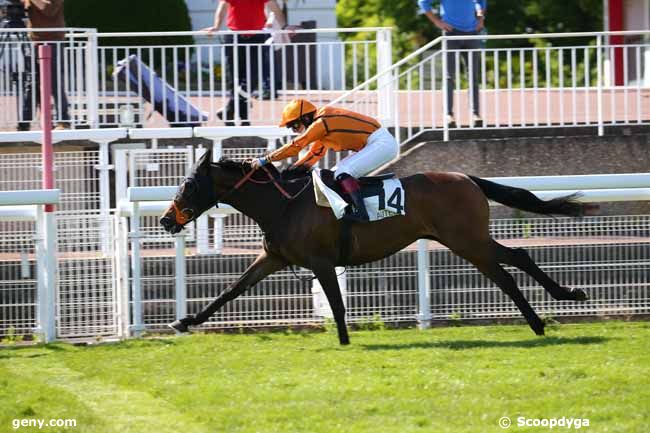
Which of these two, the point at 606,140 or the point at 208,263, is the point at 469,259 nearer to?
the point at 208,263

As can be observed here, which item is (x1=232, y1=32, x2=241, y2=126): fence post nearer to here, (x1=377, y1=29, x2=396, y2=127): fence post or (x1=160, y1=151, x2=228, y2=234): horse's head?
(x1=377, y1=29, x2=396, y2=127): fence post

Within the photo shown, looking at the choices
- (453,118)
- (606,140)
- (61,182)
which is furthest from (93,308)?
(606,140)

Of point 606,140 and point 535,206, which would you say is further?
point 606,140

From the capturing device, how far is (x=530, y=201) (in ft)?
35.8

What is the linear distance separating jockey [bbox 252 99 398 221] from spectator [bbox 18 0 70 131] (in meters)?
4.66

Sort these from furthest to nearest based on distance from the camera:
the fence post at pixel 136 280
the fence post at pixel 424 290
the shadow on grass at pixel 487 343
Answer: the fence post at pixel 424 290 → the fence post at pixel 136 280 → the shadow on grass at pixel 487 343

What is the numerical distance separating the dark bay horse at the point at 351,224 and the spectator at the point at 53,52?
438cm

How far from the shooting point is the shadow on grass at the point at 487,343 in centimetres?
1005

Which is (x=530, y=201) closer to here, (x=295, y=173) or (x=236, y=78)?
(x=295, y=173)

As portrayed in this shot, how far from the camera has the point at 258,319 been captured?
11.8m

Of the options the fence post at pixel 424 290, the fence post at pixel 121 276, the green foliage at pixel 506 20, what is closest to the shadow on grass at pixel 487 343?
the fence post at pixel 424 290

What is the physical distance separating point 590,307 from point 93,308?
4.18 m

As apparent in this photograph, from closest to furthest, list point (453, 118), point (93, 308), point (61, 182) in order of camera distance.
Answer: point (93, 308)
point (61, 182)
point (453, 118)

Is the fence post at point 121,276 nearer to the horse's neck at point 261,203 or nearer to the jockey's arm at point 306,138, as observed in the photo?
the horse's neck at point 261,203
